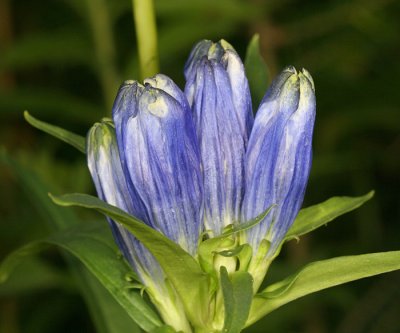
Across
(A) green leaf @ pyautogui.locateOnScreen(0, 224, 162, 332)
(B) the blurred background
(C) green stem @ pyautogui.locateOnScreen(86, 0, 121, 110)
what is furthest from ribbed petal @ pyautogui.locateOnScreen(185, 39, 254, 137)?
(C) green stem @ pyautogui.locateOnScreen(86, 0, 121, 110)

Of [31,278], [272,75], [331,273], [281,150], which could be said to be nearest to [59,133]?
[281,150]

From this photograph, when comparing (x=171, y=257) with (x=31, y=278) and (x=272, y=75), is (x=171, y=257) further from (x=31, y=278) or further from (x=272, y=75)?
(x=272, y=75)

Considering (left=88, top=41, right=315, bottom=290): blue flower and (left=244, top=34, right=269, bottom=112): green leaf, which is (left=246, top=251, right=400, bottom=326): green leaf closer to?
(left=88, top=41, right=315, bottom=290): blue flower

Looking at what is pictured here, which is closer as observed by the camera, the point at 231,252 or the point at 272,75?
the point at 231,252

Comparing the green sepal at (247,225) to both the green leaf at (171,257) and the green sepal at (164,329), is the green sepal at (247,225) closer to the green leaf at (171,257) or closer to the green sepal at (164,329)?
the green leaf at (171,257)

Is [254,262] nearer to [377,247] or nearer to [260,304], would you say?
[260,304]

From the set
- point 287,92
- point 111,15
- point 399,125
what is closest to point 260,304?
point 287,92

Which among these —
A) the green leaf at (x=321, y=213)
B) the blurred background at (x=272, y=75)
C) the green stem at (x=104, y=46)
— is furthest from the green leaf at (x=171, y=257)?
the green stem at (x=104, y=46)

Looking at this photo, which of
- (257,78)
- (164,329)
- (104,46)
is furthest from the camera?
(104,46)

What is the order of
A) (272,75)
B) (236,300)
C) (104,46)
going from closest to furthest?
(236,300) < (104,46) < (272,75)
